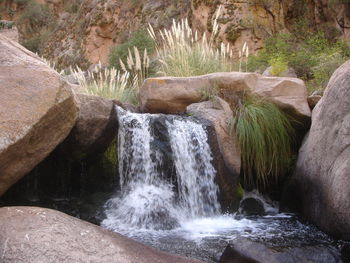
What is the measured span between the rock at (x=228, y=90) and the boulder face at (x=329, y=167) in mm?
807

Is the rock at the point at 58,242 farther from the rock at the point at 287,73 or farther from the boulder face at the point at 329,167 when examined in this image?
the rock at the point at 287,73

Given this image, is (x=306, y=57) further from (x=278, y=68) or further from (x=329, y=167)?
(x=329, y=167)

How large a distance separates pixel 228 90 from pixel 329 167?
202 cm

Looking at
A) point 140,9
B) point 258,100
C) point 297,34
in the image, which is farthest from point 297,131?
point 140,9

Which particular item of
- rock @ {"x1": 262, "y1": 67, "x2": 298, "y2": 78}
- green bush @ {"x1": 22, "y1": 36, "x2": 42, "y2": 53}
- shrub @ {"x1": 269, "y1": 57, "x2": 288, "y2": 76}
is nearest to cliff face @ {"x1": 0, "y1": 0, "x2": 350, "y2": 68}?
green bush @ {"x1": 22, "y1": 36, "x2": 42, "y2": 53}

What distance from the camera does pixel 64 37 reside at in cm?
1922

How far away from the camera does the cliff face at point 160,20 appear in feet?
37.2

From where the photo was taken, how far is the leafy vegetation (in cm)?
789

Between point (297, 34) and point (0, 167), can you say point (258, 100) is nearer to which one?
point (0, 167)

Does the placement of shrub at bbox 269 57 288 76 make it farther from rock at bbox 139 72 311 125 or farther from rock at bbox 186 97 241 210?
rock at bbox 186 97 241 210

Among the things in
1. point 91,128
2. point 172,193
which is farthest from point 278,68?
point 91,128

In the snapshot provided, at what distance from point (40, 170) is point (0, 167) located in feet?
5.43

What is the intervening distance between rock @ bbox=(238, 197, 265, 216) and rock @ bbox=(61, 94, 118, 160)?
6.33 feet

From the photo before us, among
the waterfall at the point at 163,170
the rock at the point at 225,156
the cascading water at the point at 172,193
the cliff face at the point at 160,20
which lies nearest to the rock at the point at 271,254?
the cascading water at the point at 172,193
